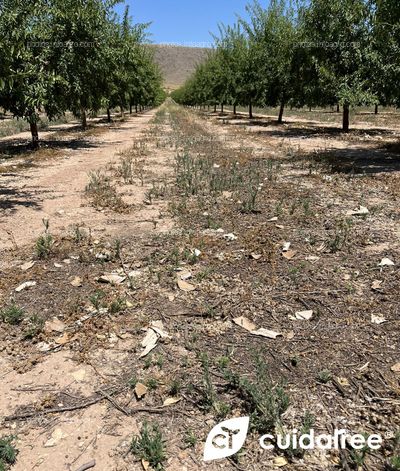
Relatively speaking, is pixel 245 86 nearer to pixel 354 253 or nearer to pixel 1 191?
pixel 1 191

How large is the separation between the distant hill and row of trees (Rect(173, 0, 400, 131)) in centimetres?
13631

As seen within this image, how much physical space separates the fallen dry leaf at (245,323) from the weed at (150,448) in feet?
4.08

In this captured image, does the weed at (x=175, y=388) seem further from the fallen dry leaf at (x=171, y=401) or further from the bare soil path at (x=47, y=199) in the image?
the bare soil path at (x=47, y=199)

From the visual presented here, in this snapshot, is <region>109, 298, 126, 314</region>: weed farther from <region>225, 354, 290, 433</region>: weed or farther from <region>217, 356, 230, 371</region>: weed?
<region>225, 354, 290, 433</region>: weed

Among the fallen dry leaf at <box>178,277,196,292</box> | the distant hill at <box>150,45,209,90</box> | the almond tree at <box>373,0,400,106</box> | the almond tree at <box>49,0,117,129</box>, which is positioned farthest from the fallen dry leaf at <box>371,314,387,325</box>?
the distant hill at <box>150,45,209,90</box>

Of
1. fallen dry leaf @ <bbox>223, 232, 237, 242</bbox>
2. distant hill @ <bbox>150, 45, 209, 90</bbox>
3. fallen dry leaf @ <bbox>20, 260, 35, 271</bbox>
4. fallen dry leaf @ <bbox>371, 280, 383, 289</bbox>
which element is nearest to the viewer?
fallen dry leaf @ <bbox>371, 280, 383, 289</bbox>

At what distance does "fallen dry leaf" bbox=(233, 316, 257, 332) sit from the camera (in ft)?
10.9

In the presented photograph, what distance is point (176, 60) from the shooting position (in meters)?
166

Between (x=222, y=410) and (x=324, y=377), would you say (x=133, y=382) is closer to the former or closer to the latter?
(x=222, y=410)

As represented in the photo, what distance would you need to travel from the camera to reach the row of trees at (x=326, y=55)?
487 inches

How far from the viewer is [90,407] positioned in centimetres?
260

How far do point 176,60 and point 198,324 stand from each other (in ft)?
583

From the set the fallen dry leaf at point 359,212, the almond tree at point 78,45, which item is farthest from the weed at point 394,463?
the almond tree at point 78,45

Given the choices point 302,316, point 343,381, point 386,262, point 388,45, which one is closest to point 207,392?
point 343,381
